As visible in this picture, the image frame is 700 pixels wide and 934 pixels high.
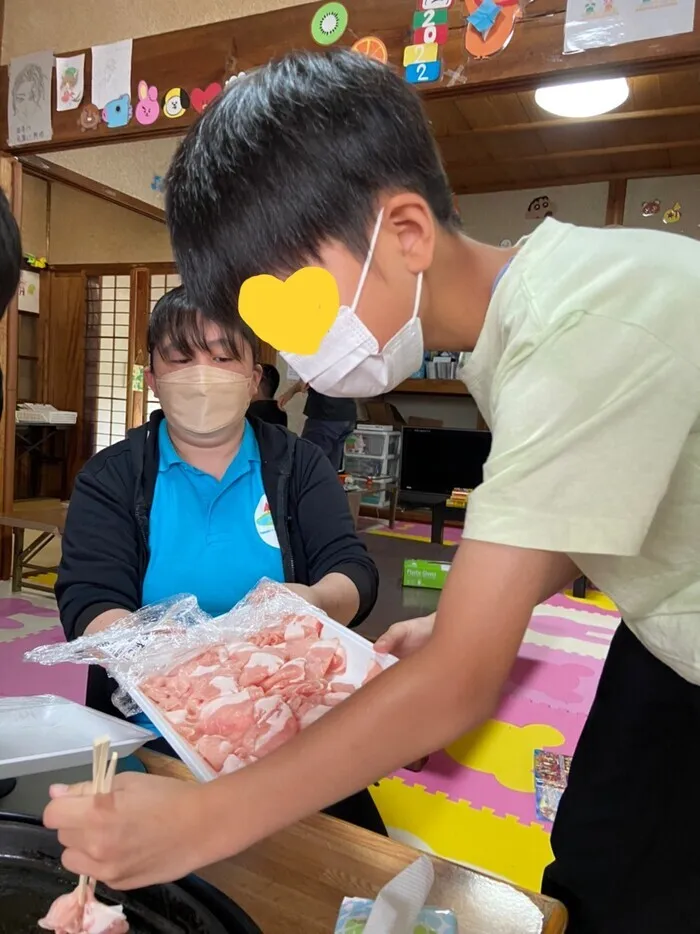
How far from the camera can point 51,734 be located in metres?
0.81

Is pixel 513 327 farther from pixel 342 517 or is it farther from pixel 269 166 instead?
pixel 342 517

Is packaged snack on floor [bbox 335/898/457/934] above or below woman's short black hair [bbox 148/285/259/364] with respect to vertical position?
below

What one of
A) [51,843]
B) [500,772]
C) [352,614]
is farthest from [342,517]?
[500,772]

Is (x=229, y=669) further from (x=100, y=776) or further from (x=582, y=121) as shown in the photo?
(x=582, y=121)

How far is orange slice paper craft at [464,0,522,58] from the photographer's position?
232 cm

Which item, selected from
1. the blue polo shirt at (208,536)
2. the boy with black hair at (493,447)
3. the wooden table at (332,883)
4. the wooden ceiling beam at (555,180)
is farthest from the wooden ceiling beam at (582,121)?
the wooden table at (332,883)

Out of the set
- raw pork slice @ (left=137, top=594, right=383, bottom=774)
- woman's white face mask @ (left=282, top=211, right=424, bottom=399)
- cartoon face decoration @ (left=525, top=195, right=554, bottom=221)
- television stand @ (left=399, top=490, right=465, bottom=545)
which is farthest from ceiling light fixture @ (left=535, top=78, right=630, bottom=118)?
raw pork slice @ (left=137, top=594, right=383, bottom=774)

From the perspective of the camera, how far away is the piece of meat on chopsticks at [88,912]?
548mm

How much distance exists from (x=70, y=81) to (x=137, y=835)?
343cm

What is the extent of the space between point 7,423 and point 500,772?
9.44 ft

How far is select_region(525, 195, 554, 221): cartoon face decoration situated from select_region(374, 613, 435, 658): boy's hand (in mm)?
5512

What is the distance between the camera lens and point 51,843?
2.06 ft

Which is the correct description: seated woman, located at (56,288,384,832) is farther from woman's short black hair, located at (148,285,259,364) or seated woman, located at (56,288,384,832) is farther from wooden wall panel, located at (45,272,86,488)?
wooden wall panel, located at (45,272,86,488)

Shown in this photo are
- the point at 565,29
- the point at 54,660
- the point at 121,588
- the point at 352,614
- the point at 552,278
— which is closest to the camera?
the point at 552,278
